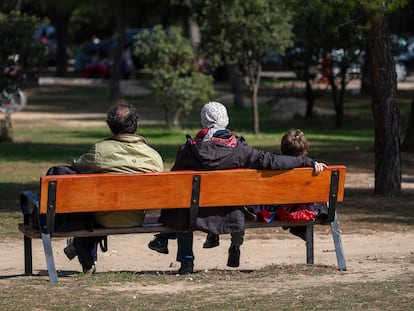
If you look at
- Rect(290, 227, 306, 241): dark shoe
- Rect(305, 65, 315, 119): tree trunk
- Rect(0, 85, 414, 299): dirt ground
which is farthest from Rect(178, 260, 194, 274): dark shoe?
Rect(305, 65, 315, 119): tree trunk

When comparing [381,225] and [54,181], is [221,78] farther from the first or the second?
[54,181]

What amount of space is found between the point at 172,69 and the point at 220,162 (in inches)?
582

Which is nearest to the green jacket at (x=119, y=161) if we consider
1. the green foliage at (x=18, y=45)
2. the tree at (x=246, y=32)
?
the green foliage at (x=18, y=45)

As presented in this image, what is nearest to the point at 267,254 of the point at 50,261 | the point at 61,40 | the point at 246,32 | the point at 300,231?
the point at 300,231

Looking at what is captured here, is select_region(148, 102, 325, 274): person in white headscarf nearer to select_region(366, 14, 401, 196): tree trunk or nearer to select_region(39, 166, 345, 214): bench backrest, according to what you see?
select_region(39, 166, 345, 214): bench backrest

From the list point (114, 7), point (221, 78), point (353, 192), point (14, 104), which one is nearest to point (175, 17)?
point (221, 78)

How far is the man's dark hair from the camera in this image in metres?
8.20

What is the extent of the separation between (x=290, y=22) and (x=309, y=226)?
53.8 feet

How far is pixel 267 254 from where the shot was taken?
9.95 m

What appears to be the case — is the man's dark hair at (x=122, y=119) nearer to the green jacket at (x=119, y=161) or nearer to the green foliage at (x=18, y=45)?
the green jacket at (x=119, y=161)

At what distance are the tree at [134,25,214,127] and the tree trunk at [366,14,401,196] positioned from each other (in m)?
9.60

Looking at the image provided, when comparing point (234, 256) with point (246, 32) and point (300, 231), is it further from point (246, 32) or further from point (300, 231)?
point (246, 32)

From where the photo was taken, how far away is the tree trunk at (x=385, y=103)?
43.8 feet

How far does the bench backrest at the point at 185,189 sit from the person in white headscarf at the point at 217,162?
7 cm
